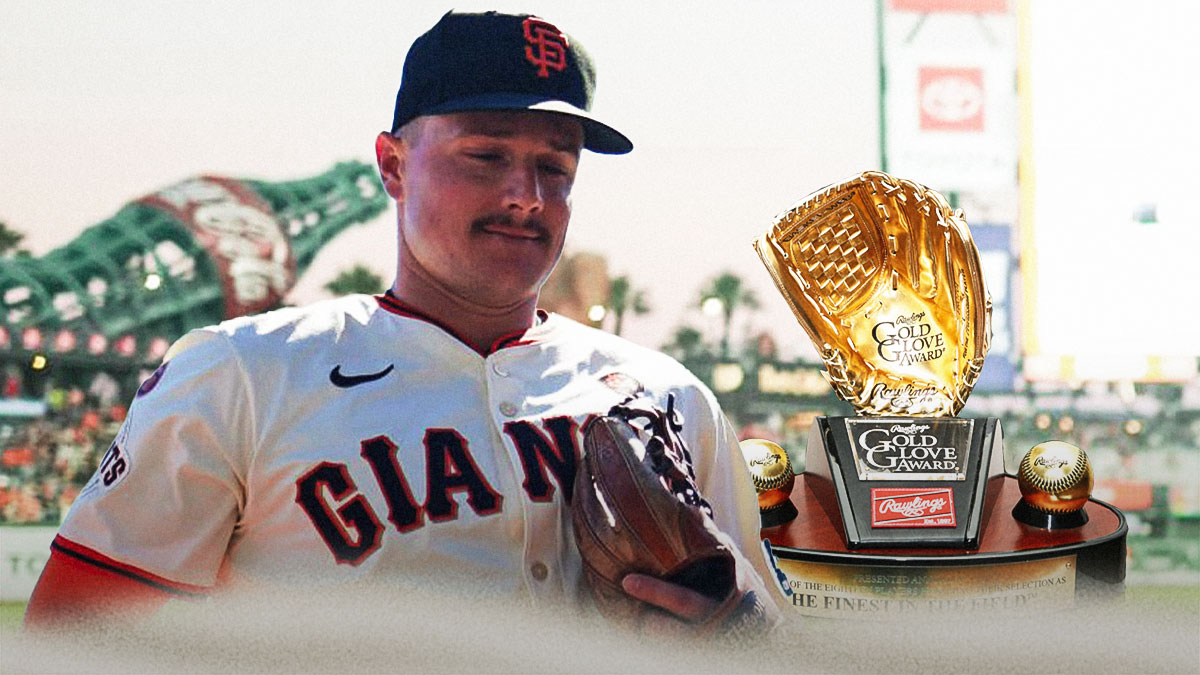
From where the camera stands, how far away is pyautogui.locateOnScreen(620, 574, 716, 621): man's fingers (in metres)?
0.57

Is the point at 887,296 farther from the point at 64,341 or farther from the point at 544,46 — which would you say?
the point at 64,341

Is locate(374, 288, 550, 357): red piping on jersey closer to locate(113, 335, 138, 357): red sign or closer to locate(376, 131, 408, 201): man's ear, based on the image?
locate(376, 131, 408, 201): man's ear

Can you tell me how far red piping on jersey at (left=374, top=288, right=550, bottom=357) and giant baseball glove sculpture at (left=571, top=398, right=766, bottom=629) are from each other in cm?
21

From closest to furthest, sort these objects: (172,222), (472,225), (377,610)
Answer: (377,610)
(472,225)
(172,222)

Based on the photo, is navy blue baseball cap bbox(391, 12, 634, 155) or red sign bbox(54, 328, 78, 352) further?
red sign bbox(54, 328, 78, 352)

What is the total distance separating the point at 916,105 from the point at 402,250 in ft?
14.2

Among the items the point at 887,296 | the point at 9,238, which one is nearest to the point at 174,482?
the point at 887,296

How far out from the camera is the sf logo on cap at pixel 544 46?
750 mm

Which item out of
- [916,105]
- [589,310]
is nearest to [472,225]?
[589,310]

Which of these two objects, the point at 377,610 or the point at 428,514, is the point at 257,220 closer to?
the point at 428,514

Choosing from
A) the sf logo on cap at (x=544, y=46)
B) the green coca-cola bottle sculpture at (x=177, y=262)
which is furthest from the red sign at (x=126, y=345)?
the sf logo on cap at (x=544, y=46)

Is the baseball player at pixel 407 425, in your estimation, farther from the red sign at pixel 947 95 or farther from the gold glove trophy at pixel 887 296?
the red sign at pixel 947 95

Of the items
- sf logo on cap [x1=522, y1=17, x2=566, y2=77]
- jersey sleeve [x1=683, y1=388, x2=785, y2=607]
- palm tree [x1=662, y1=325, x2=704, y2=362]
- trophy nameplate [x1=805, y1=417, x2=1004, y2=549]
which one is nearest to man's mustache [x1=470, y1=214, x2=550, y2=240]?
sf logo on cap [x1=522, y1=17, x2=566, y2=77]

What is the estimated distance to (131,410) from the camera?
746mm
